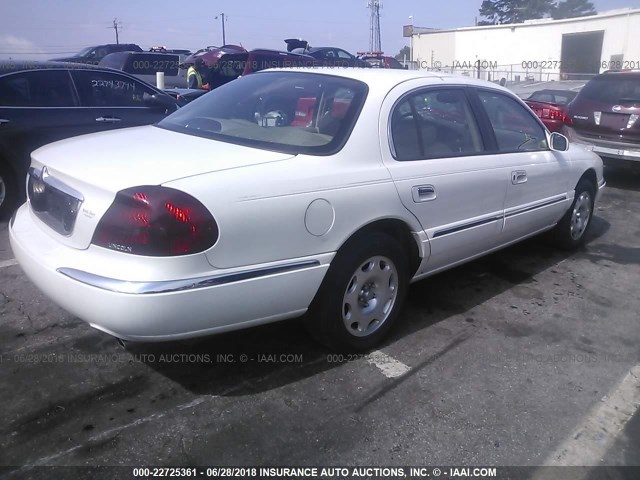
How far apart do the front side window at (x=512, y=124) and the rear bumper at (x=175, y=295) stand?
194 cm

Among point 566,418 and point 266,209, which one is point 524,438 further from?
point 266,209

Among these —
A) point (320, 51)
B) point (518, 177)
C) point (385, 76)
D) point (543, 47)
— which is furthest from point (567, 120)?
point (543, 47)

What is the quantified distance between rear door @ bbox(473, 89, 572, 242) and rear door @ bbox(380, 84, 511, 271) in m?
0.12

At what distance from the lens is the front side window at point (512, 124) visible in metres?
4.07

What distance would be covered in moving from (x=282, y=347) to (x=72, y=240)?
4.43ft

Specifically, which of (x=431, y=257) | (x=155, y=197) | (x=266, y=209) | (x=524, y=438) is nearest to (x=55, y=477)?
(x=155, y=197)

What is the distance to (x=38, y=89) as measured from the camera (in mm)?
5727

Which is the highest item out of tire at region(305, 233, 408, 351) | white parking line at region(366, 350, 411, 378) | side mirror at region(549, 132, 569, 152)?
side mirror at region(549, 132, 569, 152)

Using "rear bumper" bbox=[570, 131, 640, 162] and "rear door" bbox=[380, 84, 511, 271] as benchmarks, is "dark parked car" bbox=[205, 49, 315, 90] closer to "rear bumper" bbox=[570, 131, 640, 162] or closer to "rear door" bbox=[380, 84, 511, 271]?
"rear bumper" bbox=[570, 131, 640, 162]

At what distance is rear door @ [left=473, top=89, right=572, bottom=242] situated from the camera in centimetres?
404

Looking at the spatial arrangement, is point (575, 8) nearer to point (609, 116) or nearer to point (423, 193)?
point (609, 116)

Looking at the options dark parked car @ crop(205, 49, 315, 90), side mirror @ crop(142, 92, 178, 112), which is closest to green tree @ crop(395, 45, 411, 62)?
dark parked car @ crop(205, 49, 315, 90)

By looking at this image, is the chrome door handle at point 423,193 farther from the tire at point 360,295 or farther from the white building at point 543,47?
the white building at point 543,47

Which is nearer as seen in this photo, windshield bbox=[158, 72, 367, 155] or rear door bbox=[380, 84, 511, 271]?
windshield bbox=[158, 72, 367, 155]
